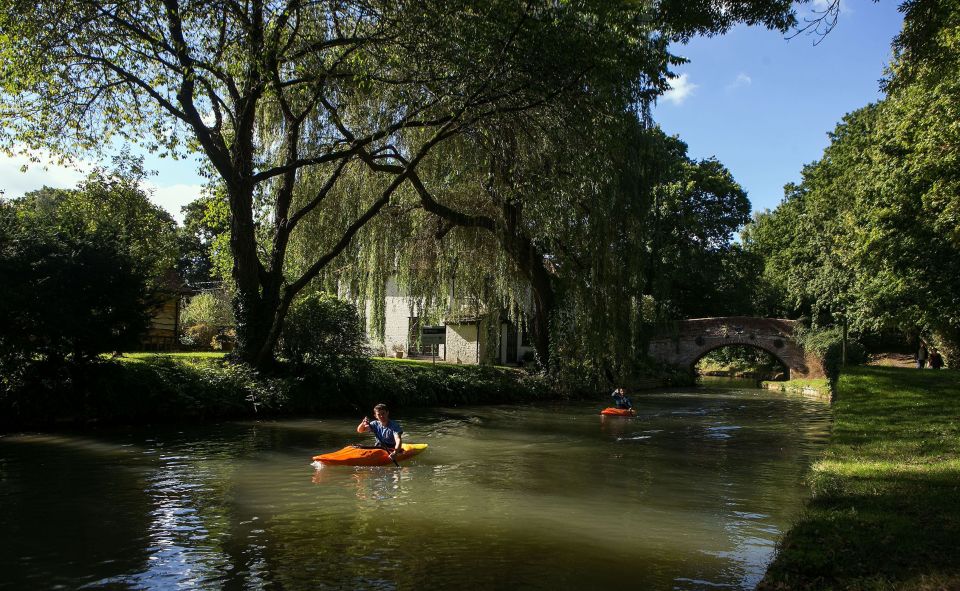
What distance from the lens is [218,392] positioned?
1578cm

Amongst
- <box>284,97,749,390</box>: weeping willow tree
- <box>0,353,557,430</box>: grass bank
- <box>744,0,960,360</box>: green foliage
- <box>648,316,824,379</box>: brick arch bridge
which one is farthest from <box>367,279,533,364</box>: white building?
<box>744,0,960,360</box>: green foliage

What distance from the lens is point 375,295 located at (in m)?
19.9

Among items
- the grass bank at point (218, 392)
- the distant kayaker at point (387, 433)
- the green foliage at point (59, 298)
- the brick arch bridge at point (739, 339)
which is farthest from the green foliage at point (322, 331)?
the brick arch bridge at point (739, 339)

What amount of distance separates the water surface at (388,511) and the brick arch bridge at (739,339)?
23.2m

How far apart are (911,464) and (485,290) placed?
14.1m

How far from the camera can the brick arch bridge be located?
36.2m

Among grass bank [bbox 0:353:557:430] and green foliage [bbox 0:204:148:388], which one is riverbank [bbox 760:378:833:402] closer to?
grass bank [bbox 0:353:557:430]

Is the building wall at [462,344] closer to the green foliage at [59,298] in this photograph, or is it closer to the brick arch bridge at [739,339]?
the brick arch bridge at [739,339]

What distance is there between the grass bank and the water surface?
0.80 meters

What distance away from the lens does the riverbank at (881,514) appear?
4.67 meters

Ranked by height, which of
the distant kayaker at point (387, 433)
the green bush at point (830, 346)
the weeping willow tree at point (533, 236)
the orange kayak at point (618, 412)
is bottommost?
the orange kayak at point (618, 412)

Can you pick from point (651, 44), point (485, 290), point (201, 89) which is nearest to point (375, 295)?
point (485, 290)

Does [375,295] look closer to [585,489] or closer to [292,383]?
[292,383]

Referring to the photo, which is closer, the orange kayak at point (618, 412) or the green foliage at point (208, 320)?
the orange kayak at point (618, 412)
